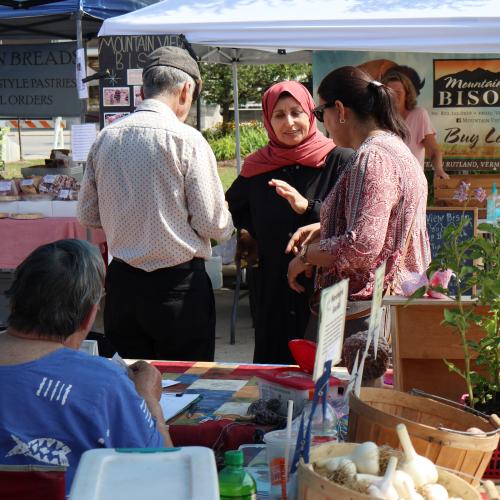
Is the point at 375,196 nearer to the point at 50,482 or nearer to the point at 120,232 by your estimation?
the point at 120,232

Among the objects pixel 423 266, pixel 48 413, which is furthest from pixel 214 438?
pixel 423 266

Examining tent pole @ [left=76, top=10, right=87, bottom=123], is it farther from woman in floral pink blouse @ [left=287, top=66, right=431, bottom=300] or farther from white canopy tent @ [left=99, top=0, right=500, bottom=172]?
woman in floral pink blouse @ [left=287, top=66, right=431, bottom=300]

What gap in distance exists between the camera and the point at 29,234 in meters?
6.39

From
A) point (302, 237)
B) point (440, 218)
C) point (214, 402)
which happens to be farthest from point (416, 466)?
point (440, 218)

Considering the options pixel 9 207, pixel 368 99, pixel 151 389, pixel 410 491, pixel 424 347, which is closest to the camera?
pixel 410 491

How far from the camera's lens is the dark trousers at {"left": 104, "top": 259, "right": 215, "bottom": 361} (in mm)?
3537

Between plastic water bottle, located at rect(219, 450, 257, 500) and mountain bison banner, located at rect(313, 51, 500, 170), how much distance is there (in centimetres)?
531

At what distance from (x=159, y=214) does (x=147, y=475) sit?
2.19 meters

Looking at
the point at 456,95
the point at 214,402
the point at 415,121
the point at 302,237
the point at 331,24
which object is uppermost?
the point at 331,24

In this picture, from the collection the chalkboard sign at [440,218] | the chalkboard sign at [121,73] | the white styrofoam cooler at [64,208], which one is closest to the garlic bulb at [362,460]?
the chalkboard sign at [440,218]

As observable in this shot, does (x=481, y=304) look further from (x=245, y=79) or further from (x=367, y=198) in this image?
(x=245, y=79)

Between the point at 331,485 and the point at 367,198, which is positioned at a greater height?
the point at 367,198

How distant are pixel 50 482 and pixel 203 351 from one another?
91.9 inches

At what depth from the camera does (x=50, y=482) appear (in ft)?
4.55
